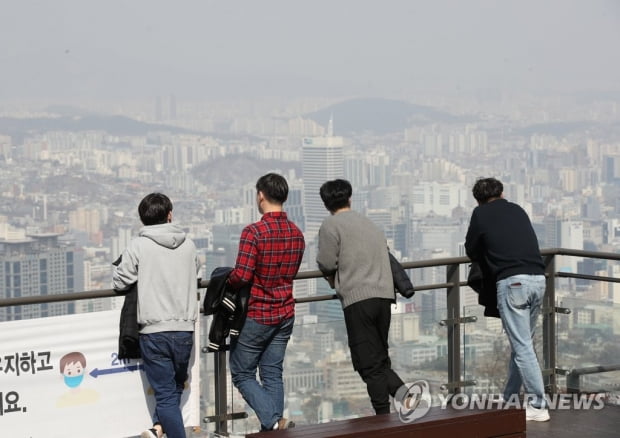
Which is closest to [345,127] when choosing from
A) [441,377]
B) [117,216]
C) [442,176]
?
[442,176]

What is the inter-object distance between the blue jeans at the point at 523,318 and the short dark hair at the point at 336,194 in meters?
1.12

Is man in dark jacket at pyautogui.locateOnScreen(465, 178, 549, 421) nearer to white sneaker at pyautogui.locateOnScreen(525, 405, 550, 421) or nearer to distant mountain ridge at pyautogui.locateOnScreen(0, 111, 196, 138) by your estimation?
white sneaker at pyautogui.locateOnScreen(525, 405, 550, 421)

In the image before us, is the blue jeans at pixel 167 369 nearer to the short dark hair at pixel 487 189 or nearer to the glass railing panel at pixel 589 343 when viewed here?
the short dark hair at pixel 487 189

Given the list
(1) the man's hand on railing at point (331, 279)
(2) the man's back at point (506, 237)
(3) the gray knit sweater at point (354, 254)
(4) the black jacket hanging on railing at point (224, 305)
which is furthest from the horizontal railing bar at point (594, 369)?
(4) the black jacket hanging on railing at point (224, 305)

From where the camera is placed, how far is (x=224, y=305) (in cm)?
579

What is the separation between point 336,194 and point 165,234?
1076mm

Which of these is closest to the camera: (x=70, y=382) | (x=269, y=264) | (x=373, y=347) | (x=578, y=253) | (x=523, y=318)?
(x=269, y=264)

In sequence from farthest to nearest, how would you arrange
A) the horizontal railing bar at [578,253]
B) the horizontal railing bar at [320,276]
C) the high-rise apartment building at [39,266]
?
the high-rise apartment building at [39,266] → the horizontal railing bar at [578,253] → the horizontal railing bar at [320,276]

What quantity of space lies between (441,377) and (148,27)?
122897 millimetres

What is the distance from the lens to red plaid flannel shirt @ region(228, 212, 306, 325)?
5.68 m

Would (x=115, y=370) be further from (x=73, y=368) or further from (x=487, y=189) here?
(x=487, y=189)

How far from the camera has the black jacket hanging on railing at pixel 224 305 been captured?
5785 millimetres

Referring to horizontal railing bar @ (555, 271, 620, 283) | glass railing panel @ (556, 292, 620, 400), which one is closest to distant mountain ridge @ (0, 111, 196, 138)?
horizontal railing bar @ (555, 271, 620, 283)

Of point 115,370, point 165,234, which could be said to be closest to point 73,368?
point 115,370
